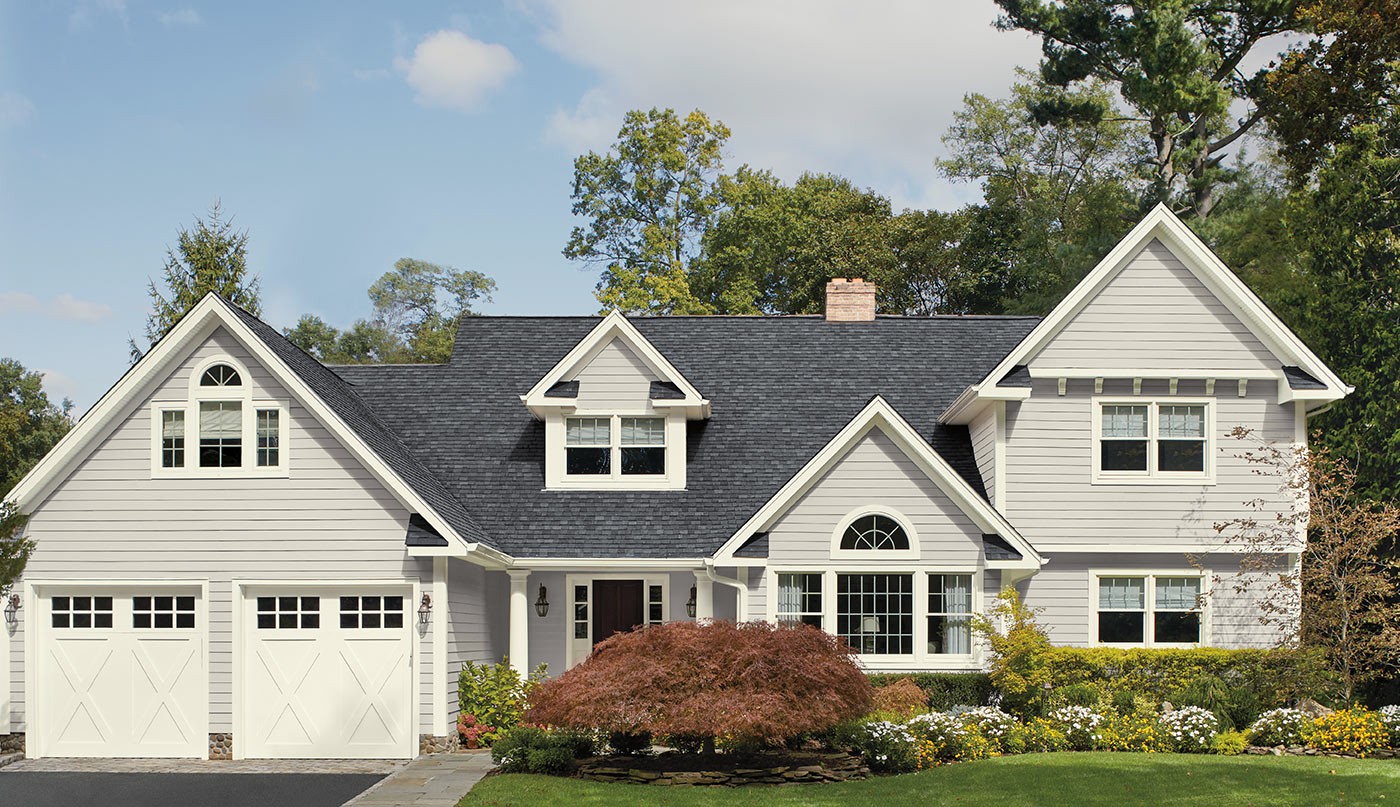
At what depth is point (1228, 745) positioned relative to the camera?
1659cm

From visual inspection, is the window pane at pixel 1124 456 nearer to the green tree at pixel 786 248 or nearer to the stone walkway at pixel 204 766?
the stone walkway at pixel 204 766

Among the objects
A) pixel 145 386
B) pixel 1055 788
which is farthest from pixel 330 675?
pixel 1055 788

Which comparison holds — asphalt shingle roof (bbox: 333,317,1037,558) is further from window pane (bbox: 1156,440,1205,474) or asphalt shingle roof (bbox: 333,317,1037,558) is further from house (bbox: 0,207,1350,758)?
window pane (bbox: 1156,440,1205,474)

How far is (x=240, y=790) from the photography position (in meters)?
14.5

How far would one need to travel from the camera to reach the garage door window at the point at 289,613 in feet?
57.2

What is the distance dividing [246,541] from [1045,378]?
1236cm

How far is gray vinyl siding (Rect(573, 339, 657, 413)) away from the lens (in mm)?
21062

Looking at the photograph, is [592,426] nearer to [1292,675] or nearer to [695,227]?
[1292,675]

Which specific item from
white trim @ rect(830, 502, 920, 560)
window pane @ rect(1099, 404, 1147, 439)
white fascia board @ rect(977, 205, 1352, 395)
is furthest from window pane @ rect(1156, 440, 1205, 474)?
white trim @ rect(830, 502, 920, 560)

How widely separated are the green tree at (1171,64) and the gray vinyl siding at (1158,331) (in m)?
15.7

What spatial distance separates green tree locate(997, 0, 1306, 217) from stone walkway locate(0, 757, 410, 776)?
2717 centimetres

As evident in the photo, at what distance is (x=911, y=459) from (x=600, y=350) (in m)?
5.68

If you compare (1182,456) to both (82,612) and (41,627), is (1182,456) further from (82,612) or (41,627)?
(41,627)

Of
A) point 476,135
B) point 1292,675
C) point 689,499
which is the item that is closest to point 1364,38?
point 1292,675
